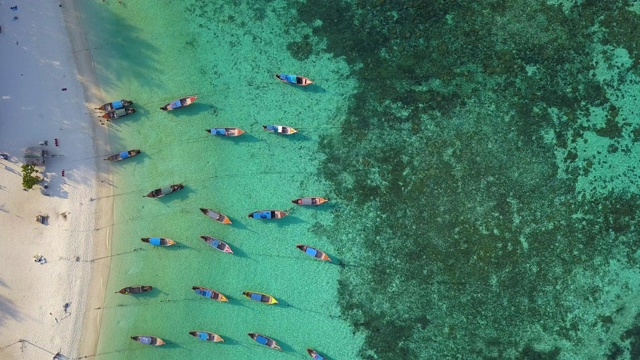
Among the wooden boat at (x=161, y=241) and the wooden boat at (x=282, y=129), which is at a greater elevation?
the wooden boat at (x=282, y=129)

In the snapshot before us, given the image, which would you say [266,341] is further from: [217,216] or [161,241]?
[161,241]

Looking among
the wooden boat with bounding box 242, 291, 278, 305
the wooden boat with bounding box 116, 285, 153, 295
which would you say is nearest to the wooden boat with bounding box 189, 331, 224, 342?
the wooden boat with bounding box 242, 291, 278, 305

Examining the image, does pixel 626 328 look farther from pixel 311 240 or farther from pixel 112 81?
pixel 112 81

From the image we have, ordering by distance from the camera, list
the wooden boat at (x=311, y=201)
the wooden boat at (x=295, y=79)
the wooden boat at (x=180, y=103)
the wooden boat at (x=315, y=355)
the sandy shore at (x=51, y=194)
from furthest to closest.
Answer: the sandy shore at (x=51, y=194) < the wooden boat at (x=180, y=103) < the wooden boat at (x=295, y=79) < the wooden boat at (x=311, y=201) < the wooden boat at (x=315, y=355)

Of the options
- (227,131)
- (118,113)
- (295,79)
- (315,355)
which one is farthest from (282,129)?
(315,355)

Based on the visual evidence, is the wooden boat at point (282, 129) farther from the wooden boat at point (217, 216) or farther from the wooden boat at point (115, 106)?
the wooden boat at point (115, 106)

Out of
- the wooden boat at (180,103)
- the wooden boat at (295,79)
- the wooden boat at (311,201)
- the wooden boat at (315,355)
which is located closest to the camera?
the wooden boat at (315,355)

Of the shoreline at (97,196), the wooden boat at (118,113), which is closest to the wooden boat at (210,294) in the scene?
the shoreline at (97,196)

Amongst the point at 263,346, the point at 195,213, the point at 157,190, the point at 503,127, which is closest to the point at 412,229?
the point at 503,127
